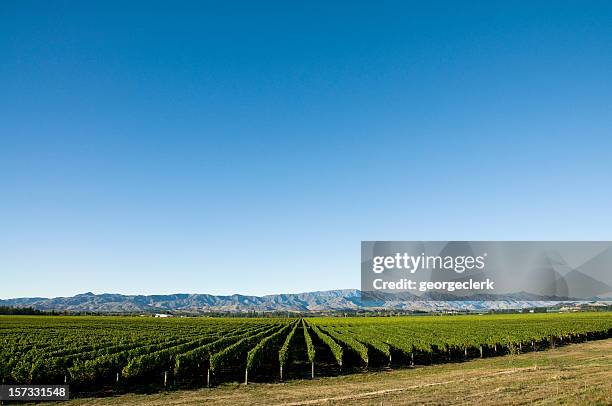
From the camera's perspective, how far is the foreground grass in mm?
21016

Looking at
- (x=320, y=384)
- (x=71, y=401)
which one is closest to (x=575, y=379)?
(x=320, y=384)

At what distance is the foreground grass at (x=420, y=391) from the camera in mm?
21016

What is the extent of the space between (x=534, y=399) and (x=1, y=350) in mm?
38539

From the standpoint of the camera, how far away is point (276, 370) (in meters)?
36.3

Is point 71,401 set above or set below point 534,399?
below

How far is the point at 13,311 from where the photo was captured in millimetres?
174500

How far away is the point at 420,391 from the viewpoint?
80.9ft

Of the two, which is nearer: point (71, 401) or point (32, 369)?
point (71, 401)

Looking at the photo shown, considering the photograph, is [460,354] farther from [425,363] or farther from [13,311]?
[13,311]

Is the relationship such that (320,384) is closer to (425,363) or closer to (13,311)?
A: (425,363)

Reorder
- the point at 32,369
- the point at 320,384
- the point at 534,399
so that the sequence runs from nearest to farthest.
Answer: the point at 534,399 → the point at 32,369 → the point at 320,384

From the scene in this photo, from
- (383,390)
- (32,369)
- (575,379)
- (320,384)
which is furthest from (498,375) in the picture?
(32,369)

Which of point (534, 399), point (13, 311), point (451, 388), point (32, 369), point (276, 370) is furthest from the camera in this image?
point (13, 311)

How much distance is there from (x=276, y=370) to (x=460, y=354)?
21.0m
